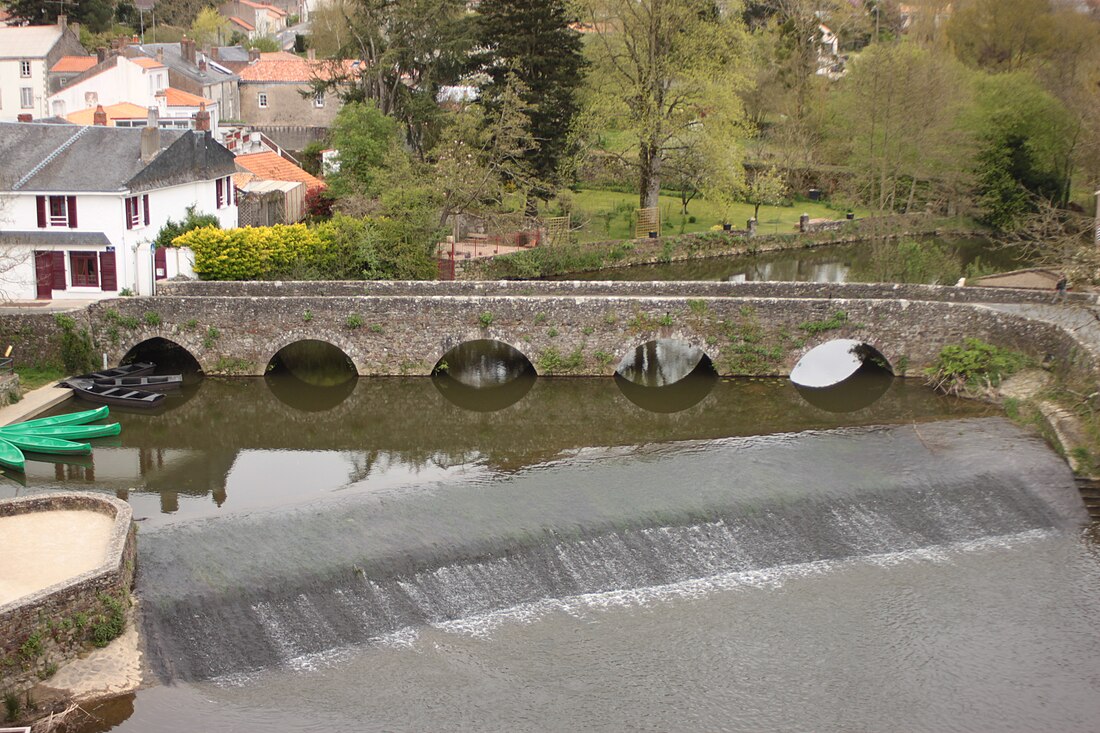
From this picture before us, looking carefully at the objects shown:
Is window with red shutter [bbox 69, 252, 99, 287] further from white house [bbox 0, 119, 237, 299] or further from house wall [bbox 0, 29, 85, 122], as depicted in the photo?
house wall [bbox 0, 29, 85, 122]

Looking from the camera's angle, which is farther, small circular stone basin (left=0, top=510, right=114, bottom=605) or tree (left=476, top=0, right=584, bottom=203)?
tree (left=476, top=0, right=584, bottom=203)

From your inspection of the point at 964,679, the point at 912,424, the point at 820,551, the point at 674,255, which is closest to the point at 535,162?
the point at 674,255

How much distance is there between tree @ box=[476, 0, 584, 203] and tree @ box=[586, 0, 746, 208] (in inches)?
91.4

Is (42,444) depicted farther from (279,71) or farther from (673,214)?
(279,71)

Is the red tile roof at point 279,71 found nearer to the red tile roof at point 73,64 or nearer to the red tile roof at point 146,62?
the red tile roof at point 73,64

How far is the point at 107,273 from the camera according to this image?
118 ft

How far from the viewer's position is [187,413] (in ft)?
104

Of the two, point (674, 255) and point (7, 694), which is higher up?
point (674, 255)

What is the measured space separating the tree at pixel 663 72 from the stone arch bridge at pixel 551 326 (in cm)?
1872

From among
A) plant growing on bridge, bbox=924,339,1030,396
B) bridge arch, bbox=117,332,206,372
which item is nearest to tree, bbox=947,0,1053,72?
plant growing on bridge, bbox=924,339,1030,396

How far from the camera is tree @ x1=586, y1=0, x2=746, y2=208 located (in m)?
50.7

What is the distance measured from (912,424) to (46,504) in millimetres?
21071

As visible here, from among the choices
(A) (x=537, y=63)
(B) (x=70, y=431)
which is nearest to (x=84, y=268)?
(B) (x=70, y=431)

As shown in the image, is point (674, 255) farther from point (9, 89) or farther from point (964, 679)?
point (9, 89)
